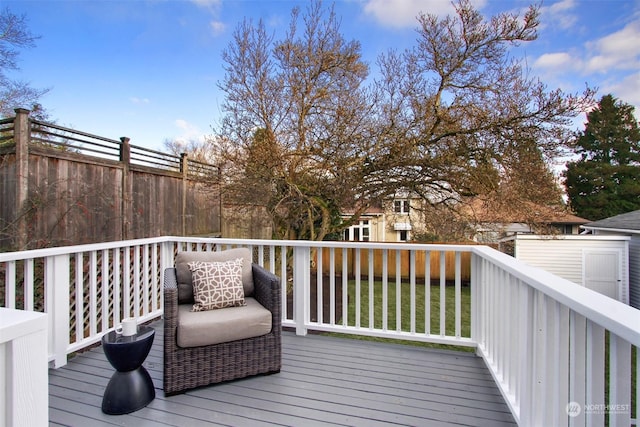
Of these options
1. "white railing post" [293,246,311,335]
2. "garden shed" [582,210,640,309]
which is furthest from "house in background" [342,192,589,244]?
"garden shed" [582,210,640,309]

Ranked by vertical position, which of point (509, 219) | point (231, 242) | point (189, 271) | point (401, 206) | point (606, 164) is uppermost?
point (606, 164)

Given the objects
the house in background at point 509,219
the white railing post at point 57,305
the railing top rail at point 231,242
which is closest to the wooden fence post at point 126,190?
the railing top rail at point 231,242

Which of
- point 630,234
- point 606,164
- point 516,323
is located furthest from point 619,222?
point 516,323

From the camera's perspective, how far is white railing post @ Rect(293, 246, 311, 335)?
3.18 m

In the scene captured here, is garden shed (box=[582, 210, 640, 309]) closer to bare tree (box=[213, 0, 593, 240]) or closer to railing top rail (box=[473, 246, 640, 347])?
bare tree (box=[213, 0, 593, 240])

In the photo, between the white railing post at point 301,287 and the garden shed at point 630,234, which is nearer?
the white railing post at point 301,287

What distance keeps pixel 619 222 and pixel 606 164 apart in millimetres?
3568

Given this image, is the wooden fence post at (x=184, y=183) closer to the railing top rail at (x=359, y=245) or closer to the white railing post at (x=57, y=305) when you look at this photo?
the railing top rail at (x=359, y=245)

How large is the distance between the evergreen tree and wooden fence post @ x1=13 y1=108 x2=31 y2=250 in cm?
718

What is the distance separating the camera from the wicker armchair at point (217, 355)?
6.89 ft

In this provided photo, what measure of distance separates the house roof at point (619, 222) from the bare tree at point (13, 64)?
13.6 meters

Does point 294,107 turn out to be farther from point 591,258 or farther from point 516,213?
point 591,258

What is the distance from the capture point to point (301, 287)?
3.19 meters

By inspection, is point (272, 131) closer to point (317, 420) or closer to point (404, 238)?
point (317, 420)
